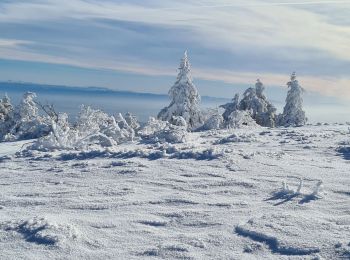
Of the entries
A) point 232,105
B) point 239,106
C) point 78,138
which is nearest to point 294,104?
point 239,106

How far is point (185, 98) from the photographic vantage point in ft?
126

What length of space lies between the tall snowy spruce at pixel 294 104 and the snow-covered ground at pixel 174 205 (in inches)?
1368

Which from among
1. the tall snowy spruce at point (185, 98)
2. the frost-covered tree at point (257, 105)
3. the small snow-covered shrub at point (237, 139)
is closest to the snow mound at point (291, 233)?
the small snow-covered shrub at point (237, 139)

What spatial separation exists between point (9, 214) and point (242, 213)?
12.3 feet

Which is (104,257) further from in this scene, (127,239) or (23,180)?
(23,180)

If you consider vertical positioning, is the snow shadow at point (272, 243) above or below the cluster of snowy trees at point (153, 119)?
below

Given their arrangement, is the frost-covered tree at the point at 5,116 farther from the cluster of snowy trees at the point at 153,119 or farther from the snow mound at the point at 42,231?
Answer: the snow mound at the point at 42,231

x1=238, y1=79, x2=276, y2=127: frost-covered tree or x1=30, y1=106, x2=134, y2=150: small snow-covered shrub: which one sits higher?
x1=238, y1=79, x2=276, y2=127: frost-covered tree

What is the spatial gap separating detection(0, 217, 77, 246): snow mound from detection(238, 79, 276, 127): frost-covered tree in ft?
133

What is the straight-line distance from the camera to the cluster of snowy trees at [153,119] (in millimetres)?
14430

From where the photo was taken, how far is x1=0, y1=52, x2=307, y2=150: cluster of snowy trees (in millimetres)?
14430

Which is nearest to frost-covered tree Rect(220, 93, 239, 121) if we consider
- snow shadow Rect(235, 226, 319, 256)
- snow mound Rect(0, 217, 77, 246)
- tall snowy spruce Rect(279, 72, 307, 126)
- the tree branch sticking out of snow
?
tall snowy spruce Rect(279, 72, 307, 126)

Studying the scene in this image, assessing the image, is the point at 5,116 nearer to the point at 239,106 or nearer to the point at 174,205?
the point at 239,106

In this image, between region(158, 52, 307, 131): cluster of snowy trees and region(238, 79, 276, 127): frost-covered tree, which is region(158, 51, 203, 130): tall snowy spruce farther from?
region(238, 79, 276, 127): frost-covered tree
